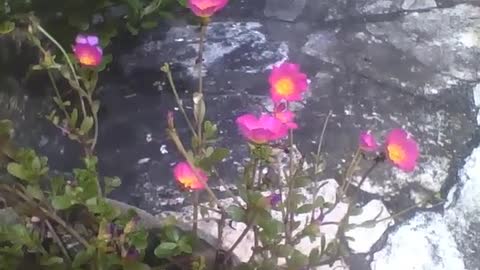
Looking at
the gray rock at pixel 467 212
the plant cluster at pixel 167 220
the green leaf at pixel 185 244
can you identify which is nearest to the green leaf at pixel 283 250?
the plant cluster at pixel 167 220

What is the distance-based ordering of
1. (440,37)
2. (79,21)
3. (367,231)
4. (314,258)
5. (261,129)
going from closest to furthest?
(261,129)
(314,258)
(367,231)
(79,21)
(440,37)

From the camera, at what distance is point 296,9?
88.9 inches

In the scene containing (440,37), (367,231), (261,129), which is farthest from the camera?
(440,37)

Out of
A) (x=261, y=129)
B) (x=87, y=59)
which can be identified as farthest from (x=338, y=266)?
(x=87, y=59)

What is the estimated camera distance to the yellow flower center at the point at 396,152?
1.28 metres

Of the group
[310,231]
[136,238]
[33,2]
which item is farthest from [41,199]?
[33,2]

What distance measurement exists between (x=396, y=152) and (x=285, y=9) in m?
1.04

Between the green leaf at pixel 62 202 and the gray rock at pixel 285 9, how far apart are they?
108 centimetres

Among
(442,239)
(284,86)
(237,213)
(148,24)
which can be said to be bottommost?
(442,239)

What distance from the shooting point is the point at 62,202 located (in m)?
1.26

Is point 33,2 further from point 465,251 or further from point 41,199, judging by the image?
point 465,251

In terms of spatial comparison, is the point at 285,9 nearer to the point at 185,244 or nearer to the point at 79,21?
the point at 79,21

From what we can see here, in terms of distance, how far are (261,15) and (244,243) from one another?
0.79 metres

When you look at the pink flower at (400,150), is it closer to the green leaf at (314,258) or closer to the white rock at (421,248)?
the green leaf at (314,258)
